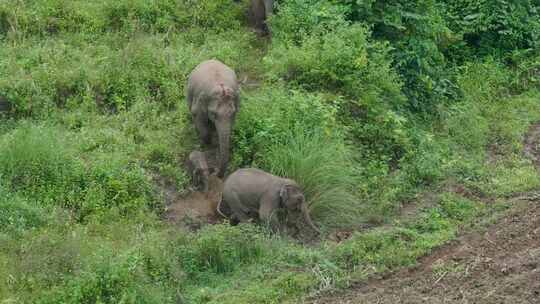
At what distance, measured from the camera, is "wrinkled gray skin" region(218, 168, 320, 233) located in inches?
424

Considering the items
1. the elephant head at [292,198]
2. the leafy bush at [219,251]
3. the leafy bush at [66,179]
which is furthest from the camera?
the leafy bush at [66,179]

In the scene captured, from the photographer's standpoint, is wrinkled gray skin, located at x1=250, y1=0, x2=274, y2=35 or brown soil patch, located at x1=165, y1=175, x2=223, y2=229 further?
wrinkled gray skin, located at x1=250, y1=0, x2=274, y2=35

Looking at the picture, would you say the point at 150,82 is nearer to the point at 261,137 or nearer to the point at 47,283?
the point at 261,137

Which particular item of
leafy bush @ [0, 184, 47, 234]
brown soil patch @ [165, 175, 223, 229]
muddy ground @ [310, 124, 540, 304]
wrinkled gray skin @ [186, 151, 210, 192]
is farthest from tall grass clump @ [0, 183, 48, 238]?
muddy ground @ [310, 124, 540, 304]

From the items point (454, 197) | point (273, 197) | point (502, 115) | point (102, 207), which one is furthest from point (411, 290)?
point (502, 115)

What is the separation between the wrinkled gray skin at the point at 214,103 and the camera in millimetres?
11641

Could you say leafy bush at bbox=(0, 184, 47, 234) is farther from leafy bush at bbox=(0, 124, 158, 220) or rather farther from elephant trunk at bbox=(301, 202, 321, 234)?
elephant trunk at bbox=(301, 202, 321, 234)

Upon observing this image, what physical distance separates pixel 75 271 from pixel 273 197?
7.70 ft

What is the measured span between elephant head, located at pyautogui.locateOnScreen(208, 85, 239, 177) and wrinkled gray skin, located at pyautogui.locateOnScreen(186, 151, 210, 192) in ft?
0.65

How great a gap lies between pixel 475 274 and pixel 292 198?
2123 millimetres

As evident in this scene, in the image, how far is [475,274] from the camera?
966 centimetres

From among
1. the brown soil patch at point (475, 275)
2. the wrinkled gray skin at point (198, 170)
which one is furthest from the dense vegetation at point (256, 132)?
the brown soil patch at point (475, 275)

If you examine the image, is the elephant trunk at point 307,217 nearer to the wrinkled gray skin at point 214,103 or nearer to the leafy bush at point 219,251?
the leafy bush at point 219,251

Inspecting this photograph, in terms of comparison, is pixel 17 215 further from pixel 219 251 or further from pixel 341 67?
pixel 341 67
